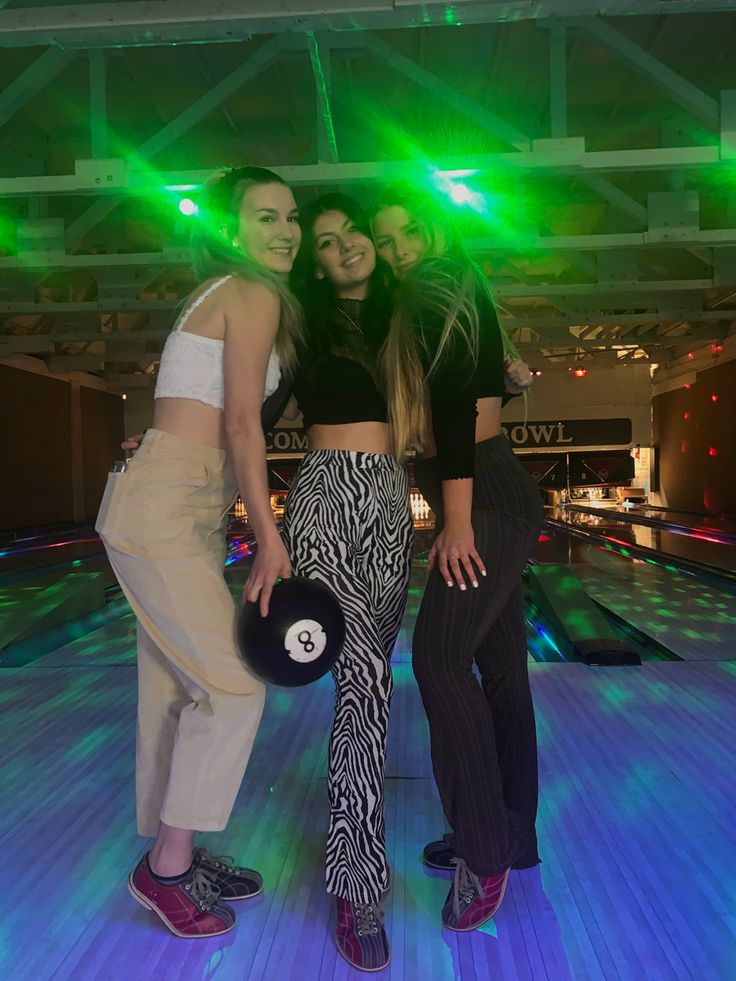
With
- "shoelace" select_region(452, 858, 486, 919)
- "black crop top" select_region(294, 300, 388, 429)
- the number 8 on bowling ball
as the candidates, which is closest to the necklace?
"black crop top" select_region(294, 300, 388, 429)

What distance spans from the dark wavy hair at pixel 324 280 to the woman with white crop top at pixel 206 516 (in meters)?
0.05

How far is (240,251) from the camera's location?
4.50 feet

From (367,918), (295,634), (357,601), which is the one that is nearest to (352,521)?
(357,601)

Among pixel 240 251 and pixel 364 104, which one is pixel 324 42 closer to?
pixel 364 104

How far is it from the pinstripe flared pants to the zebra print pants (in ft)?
0.27

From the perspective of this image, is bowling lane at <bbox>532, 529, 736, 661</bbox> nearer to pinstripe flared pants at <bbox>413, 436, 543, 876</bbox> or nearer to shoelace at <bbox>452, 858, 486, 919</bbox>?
pinstripe flared pants at <bbox>413, 436, 543, 876</bbox>

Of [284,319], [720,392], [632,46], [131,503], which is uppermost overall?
[632,46]

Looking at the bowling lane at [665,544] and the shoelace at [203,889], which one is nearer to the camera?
the shoelace at [203,889]

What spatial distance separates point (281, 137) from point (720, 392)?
11876 mm

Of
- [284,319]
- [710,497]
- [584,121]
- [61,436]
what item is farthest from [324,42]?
[710,497]

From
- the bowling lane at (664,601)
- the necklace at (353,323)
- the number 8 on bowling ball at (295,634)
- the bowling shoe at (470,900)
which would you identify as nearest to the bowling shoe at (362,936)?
the bowling shoe at (470,900)

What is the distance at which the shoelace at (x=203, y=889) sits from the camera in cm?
134

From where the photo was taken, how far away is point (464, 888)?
1336 millimetres

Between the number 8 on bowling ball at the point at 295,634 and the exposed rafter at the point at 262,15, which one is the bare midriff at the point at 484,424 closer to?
the number 8 on bowling ball at the point at 295,634
